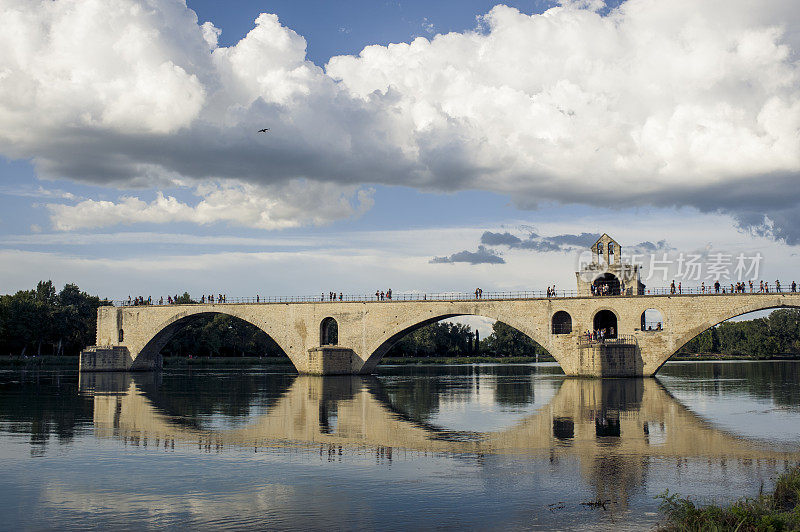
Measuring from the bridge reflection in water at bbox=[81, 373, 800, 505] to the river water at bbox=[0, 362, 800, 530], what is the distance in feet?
0.22

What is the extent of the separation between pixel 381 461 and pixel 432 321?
3892 centimetres

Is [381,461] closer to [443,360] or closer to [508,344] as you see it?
[443,360]

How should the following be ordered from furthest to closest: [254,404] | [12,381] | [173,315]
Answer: [173,315] < [12,381] < [254,404]

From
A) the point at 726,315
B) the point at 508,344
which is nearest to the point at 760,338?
the point at 508,344

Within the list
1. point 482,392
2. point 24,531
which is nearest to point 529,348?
point 482,392

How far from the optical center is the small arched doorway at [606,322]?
49241 millimetres

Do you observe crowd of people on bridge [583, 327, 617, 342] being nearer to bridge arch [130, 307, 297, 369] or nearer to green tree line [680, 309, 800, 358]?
bridge arch [130, 307, 297, 369]

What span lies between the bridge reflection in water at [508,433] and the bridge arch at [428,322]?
17.3m

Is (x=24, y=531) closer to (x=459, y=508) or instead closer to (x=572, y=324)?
(x=459, y=508)

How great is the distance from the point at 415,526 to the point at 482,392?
26.5 meters

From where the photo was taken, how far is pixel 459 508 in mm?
11484

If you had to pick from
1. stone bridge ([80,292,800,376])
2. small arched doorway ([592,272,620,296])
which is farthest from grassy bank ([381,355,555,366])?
small arched doorway ([592,272,620,296])

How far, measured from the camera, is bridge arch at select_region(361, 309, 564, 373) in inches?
1917

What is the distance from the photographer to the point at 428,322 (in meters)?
54.1
